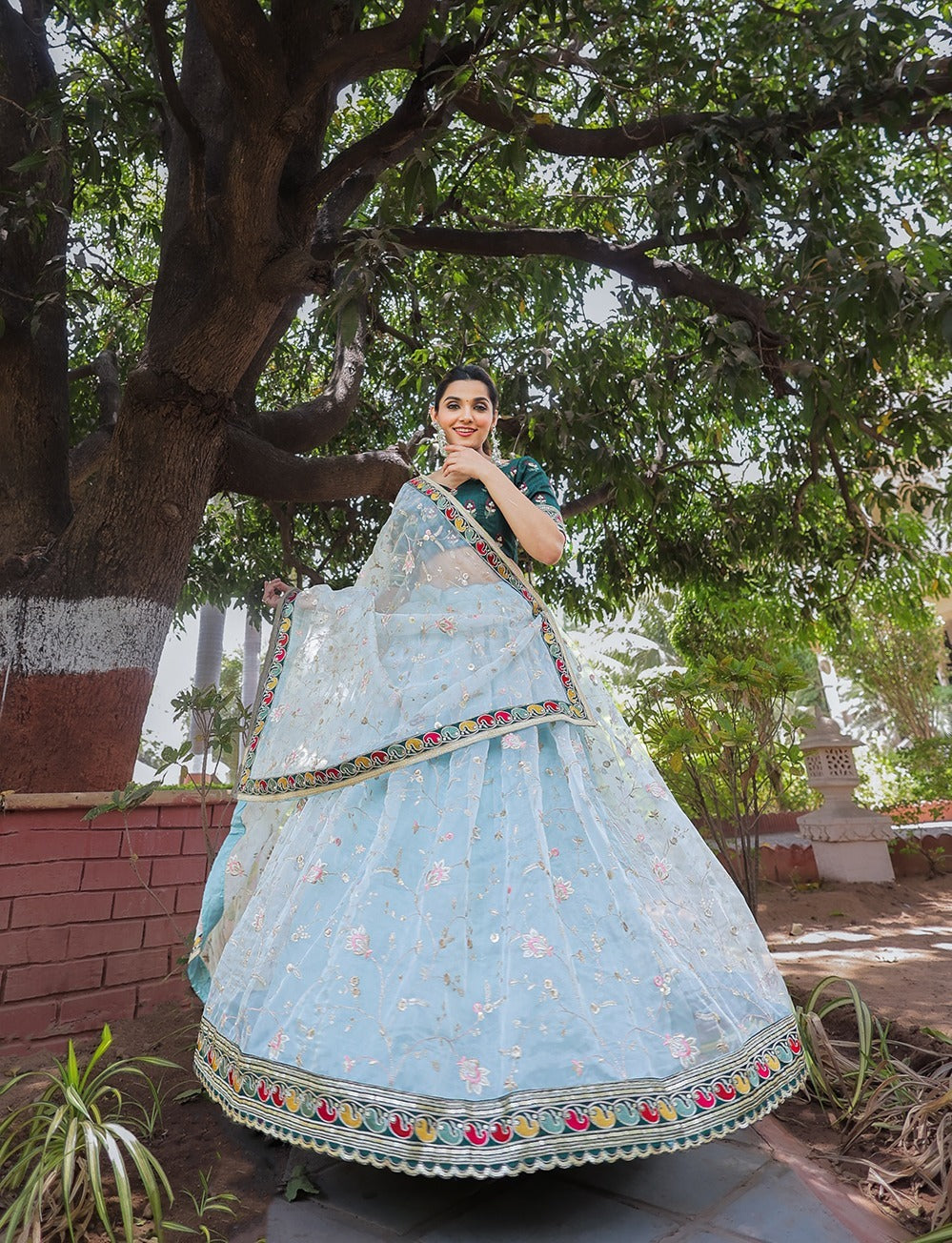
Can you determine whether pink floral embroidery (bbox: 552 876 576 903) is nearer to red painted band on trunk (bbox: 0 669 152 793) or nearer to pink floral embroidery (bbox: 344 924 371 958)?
pink floral embroidery (bbox: 344 924 371 958)

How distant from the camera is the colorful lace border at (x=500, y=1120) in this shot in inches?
61.2

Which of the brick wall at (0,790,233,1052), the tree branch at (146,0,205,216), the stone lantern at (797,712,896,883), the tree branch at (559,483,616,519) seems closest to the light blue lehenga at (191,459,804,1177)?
the brick wall at (0,790,233,1052)

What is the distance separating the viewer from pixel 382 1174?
1931 mm

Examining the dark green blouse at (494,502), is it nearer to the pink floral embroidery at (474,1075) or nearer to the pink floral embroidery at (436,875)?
the pink floral embroidery at (436,875)

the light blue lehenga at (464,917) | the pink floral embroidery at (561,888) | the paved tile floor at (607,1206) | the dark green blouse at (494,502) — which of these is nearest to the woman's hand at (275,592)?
the light blue lehenga at (464,917)

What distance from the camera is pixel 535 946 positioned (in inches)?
69.8

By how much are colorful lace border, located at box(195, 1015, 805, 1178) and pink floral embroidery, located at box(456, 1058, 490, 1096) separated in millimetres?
25

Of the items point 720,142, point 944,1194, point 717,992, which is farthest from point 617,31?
point 944,1194

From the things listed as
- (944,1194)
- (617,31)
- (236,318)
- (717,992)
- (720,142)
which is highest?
(617,31)

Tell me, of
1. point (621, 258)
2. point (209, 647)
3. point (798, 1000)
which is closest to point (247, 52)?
point (621, 258)

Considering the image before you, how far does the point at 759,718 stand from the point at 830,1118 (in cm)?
232

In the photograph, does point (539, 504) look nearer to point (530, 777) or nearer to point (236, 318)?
point (530, 777)

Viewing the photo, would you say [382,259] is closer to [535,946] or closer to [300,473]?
[300,473]

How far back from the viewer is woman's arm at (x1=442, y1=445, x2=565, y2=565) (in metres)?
2.43
